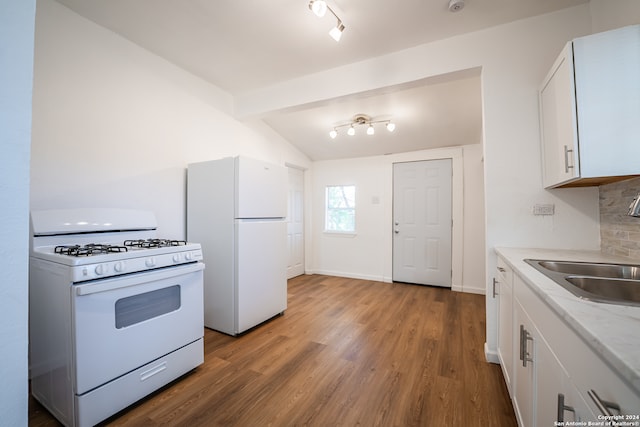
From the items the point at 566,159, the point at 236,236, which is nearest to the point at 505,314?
the point at 566,159

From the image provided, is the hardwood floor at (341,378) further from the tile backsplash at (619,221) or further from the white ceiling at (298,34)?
the white ceiling at (298,34)

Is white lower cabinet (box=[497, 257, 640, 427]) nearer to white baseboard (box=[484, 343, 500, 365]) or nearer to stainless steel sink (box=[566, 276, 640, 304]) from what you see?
stainless steel sink (box=[566, 276, 640, 304])

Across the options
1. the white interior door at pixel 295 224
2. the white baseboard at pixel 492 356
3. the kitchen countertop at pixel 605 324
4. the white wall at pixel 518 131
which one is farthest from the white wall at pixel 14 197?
the white interior door at pixel 295 224

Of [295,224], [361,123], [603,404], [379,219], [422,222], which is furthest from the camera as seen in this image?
[295,224]

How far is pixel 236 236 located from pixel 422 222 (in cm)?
302

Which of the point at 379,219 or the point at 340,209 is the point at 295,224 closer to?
the point at 340,209

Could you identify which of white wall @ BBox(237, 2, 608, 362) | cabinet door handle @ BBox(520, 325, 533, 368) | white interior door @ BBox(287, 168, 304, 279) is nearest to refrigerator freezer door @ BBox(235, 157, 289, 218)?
white interior door @ BBox(287, 168, 304, 279)

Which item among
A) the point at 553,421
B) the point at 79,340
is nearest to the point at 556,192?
the point at 553,421

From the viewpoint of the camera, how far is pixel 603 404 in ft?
1.84

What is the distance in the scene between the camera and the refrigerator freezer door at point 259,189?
243 cm

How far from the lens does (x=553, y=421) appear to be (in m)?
0.84

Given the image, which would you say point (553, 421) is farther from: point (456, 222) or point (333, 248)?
point (333, 248)

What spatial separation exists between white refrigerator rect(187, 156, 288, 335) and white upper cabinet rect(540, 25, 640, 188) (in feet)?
7.67

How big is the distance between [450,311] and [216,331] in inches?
104
